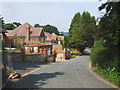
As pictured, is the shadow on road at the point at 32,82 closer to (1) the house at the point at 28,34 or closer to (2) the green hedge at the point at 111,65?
(2) the green hedge at the point at 111,65

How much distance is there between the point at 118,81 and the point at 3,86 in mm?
7177

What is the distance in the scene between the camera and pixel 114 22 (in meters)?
14.3

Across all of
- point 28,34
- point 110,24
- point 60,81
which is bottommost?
point 60,81

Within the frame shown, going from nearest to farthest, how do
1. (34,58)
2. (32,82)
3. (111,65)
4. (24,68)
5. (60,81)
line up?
(32,82), (60,81), (111,65), (24,68), (34,58)

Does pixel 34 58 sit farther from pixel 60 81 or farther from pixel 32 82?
pixel 32 82

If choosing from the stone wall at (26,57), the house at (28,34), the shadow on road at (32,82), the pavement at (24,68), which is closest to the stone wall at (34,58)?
the stone wall at (26,57)

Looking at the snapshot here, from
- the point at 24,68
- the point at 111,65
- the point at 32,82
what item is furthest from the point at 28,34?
the point at 32,82

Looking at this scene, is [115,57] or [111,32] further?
[115,57]

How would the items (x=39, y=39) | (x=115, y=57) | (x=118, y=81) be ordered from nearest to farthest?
(x=118, y=81) → (x=115, y=57) → (x=39, y=39)

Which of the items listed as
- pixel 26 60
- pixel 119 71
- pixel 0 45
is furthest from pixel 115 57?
pixel 26 60

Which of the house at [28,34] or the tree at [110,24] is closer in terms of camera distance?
the tree at [110,24]

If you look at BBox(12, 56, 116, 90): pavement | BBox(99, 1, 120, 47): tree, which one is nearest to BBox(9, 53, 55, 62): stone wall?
BBox(12, 56, 116, 90): pavement

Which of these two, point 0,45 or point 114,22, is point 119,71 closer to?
point 114,22

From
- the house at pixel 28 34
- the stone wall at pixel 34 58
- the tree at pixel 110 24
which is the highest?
the house at pixel 28 34
